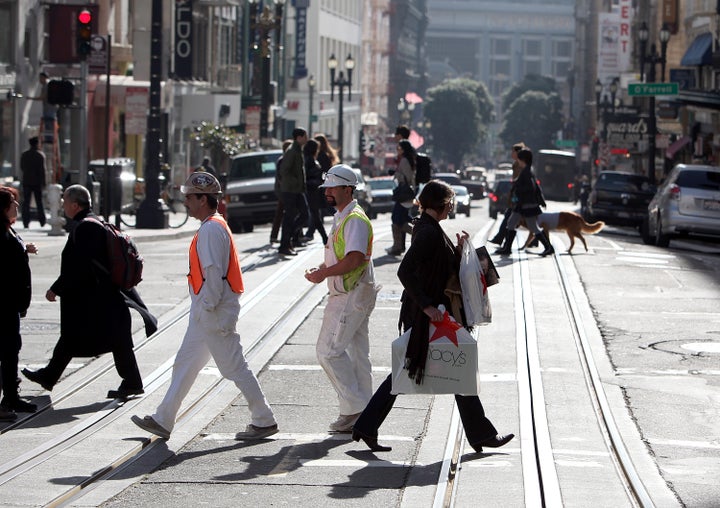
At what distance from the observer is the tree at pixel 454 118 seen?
150125 mm

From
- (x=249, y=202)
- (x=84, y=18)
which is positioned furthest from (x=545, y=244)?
(x=249, y=202)

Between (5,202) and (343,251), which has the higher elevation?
(5,202)

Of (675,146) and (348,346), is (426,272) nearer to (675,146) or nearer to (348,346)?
(348,346)

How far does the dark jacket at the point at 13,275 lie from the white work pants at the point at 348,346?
2227 mm

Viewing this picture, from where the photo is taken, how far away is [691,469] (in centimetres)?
1011

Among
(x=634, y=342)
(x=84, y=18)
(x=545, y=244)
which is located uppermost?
(x=84, y=18)

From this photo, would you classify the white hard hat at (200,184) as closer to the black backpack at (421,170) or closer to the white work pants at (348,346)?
the white work pants at (348,346)

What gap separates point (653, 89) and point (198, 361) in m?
38.7

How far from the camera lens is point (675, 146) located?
213 ft

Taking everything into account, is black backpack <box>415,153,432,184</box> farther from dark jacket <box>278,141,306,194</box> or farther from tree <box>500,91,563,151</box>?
tree <box>500,91,563,151</box>

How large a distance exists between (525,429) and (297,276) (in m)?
9.64

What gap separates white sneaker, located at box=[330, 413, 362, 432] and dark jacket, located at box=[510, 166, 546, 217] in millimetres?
13344

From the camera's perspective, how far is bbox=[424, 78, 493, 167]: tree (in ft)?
493

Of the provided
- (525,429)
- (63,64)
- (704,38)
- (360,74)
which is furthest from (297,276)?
(360,74)
